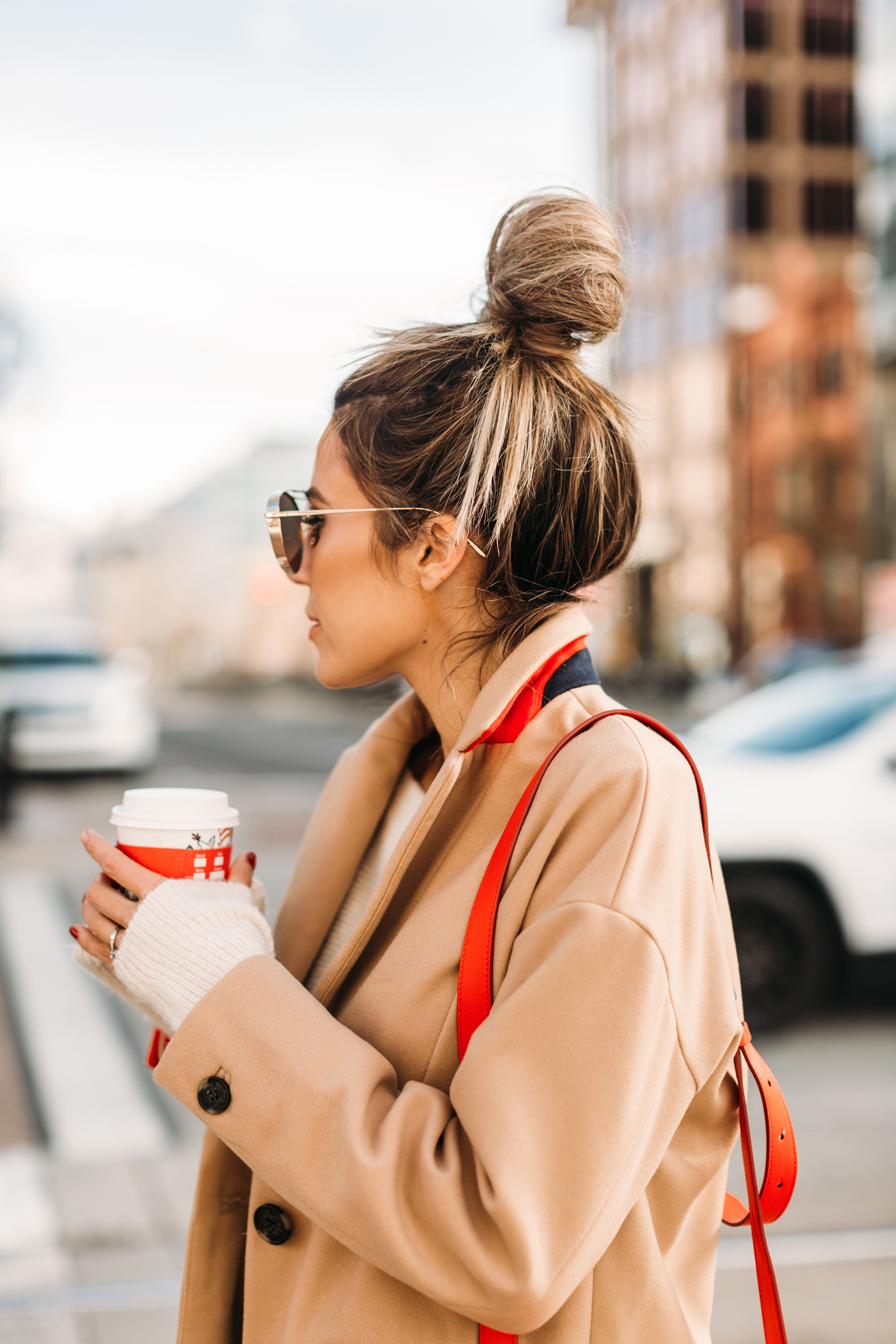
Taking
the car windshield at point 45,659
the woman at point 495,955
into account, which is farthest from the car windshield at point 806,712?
the car windshield at point 45,659

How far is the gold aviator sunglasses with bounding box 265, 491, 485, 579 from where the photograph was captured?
148cm

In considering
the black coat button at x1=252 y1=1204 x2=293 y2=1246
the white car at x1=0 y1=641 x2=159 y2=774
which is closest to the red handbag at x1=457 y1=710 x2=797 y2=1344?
the black coat button at x1=252 y1=1204 x2=293 y2=1246

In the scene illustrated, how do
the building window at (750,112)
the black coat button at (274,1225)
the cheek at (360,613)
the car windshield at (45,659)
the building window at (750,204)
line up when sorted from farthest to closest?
1. the building window at (750,204)
2. the building window at (750,112)
3. the car windshield at (45,659)
4. the cheek at (360,613)
5. the black coat button at (274,1225)

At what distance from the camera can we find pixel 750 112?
31641 millimetres

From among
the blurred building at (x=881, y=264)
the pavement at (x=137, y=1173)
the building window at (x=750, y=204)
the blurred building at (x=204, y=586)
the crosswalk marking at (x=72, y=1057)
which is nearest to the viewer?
the pavement at (x=137, y=1173)

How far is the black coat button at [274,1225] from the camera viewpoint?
131 centimetres

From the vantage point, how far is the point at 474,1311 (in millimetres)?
1086

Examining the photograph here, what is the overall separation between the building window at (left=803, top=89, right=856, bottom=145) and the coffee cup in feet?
108

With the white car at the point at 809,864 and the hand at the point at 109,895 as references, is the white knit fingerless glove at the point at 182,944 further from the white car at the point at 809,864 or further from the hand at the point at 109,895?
the white car at the point at 809,864

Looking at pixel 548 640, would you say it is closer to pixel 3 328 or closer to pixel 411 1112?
pixel 411 1112

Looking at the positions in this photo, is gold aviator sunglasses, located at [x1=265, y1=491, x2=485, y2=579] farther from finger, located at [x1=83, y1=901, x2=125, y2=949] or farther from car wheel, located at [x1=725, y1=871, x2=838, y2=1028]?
car wheel, located at [x1=725, y1=871, x2=838, y2=1028]

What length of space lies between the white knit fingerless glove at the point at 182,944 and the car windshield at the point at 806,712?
456 cm

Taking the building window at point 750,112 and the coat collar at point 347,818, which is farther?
the building window at point 750,112

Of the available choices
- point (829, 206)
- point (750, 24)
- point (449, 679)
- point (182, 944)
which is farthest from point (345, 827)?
point (829, 206)
